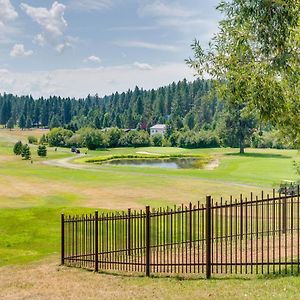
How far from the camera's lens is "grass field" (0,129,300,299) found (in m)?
9.40

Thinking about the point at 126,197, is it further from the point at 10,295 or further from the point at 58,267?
the point at 10,295

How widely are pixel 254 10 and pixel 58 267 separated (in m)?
9.83

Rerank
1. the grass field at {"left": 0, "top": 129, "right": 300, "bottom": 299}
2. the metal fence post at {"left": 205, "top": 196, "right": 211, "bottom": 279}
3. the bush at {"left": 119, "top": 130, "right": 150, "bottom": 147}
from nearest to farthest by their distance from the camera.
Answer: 1. the grass field at {"left": 0, "top": 129, "right": 300, "bottom": 299}
2. the metal fence post at {"left": 205, "top": 196, "right": 211, "bottom": 279}
3. the bush at {"left": 119, "top": 130, "right": 150, "bottom": 147}

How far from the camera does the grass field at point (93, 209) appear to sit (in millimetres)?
9398

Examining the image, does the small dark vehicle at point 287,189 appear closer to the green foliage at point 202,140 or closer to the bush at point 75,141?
the green foliage at point 202,140

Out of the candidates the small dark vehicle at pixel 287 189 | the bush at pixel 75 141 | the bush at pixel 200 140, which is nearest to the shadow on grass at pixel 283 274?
the small dark vehicle at pixel 287 189

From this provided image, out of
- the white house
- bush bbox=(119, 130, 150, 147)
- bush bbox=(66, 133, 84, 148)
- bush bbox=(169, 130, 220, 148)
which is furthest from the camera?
the white house

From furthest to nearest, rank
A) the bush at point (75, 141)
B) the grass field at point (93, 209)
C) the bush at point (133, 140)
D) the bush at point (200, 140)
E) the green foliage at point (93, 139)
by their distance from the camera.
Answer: the bush at point (133, 140) → the bush at point (75, 141) → the green foliage at point (93, 139) → the bush at point (200, 140) → the grass field at point (93, 209)

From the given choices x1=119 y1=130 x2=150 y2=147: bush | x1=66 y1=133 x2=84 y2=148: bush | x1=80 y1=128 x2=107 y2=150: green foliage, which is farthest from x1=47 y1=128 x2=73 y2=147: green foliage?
x1=119 y1=130 x2=150 y2=147: bush

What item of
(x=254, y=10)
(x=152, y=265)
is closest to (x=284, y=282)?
(x=152, y=265)

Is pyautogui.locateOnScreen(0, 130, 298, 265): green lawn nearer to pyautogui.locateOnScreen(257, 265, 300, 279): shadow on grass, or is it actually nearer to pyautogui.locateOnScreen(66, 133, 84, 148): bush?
pyautogui.locateOnScreen(257, 265, 300, 279): shadow on grass

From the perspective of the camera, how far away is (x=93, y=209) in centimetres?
3181

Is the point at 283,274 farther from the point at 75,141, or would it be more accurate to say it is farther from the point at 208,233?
the point at 75,141

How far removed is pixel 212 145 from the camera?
13025cm
